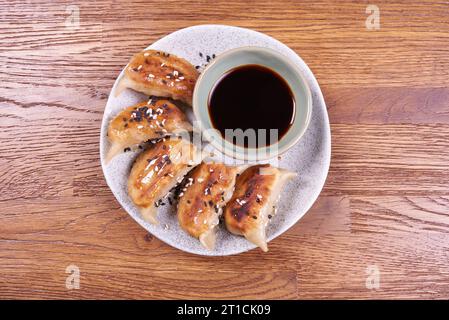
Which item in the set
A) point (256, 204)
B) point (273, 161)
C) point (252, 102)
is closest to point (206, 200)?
point (256, 204)

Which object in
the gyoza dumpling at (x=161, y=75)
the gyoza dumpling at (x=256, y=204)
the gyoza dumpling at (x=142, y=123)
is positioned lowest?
the gyoza dumpling at (x=256, y=204)

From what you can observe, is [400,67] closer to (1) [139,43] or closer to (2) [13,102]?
(1) [139,43]

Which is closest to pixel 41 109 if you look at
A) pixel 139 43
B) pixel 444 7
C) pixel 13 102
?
pixel 13 102

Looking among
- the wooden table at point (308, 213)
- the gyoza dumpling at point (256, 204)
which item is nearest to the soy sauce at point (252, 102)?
the gyoza dumpling at point (256, 204)

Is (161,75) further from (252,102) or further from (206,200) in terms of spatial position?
(206,200)

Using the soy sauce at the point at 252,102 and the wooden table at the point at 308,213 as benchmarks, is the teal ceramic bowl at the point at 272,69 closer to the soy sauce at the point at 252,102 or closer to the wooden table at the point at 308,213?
the soy sauce at the point at 252,102
